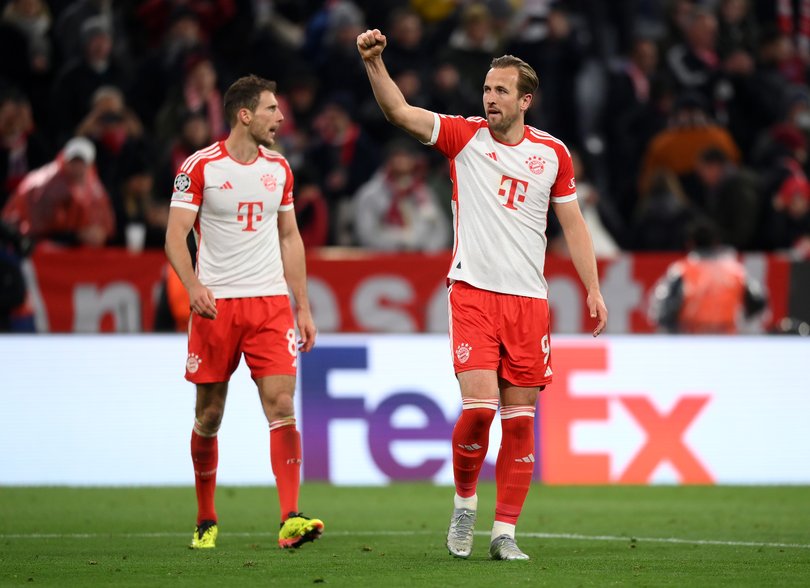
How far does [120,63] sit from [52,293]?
11.7 ft

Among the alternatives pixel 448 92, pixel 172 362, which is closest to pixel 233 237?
pixel 172 362

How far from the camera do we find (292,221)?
9273 mm

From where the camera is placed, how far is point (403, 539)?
372 inches

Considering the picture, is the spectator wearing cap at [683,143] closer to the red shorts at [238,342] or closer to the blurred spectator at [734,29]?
the blurred spectator at [734,29]

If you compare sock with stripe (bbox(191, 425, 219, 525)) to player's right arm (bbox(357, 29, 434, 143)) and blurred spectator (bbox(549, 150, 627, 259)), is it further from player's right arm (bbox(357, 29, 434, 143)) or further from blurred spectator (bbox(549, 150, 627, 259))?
blurred spectator (bbox(549, 150, 627, 259))

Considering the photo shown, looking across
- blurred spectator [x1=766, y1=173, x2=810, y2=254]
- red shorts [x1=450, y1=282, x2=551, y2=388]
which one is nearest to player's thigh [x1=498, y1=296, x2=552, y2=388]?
red shorts [x1=450, y1=282, x2=551, y2=388]

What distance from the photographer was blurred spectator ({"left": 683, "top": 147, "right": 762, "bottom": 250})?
17359 mm

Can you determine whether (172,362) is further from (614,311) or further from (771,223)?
(771,223)

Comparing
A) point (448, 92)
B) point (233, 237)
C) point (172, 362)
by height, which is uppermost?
point (448, 92)

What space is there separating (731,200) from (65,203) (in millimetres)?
7003

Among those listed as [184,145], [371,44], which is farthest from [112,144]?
[371,44]

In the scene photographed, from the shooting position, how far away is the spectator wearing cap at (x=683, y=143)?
59.5 ft

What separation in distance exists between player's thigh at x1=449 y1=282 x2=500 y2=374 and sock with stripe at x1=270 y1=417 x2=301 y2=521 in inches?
50.1

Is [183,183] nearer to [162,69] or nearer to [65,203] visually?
[65,203]
